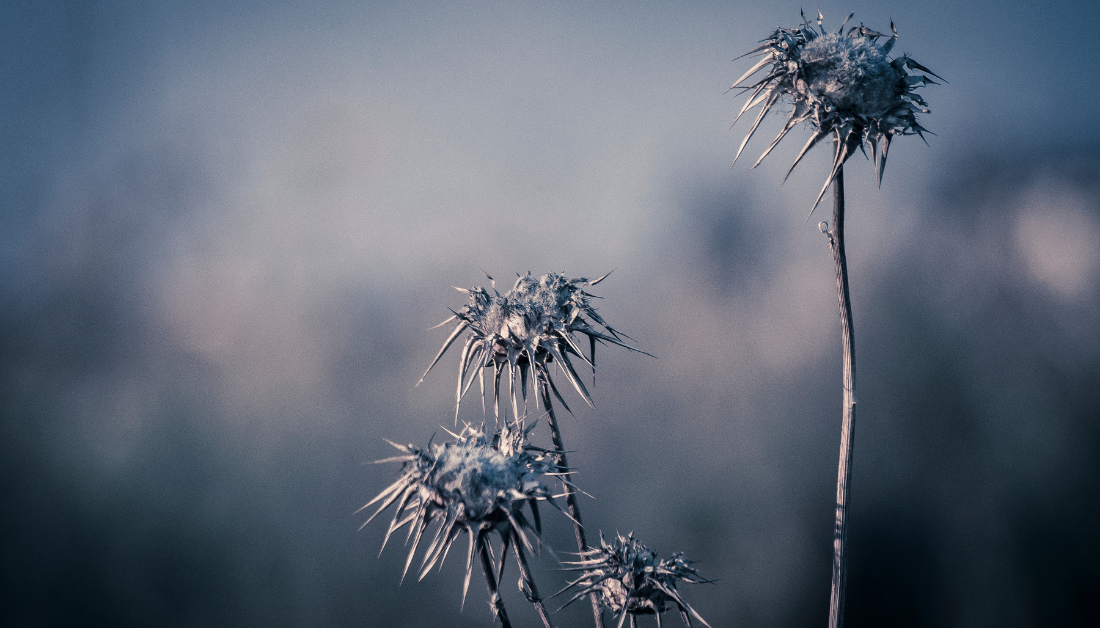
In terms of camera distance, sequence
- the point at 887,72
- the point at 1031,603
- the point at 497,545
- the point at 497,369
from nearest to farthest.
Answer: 1. the point at 887,72
2. the point at 497,545
3. the point at 497,369
4. the point at 1031,603

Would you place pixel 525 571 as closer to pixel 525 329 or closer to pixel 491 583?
pixel 491 583

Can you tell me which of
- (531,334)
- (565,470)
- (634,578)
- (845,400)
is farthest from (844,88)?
(634,578)

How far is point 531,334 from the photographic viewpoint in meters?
6.41

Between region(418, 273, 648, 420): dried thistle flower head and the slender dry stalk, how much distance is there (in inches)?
90.1

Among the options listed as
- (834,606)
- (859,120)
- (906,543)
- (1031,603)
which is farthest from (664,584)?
(1031,603)

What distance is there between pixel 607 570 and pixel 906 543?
47.1ft

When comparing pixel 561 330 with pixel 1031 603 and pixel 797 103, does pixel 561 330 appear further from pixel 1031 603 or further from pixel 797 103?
pixel 1031 603

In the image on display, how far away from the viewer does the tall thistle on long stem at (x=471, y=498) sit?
190 inches

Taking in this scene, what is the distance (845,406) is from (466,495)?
3.66 metres

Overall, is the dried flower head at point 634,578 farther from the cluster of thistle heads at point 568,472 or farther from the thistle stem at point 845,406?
the thistle stem at point 845,406

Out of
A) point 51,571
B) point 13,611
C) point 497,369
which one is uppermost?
point 497,369

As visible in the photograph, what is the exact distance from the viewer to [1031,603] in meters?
14.4

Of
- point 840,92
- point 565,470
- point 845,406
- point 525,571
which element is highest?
point 840,92

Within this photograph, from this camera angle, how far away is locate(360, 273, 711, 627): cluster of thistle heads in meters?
4.87
